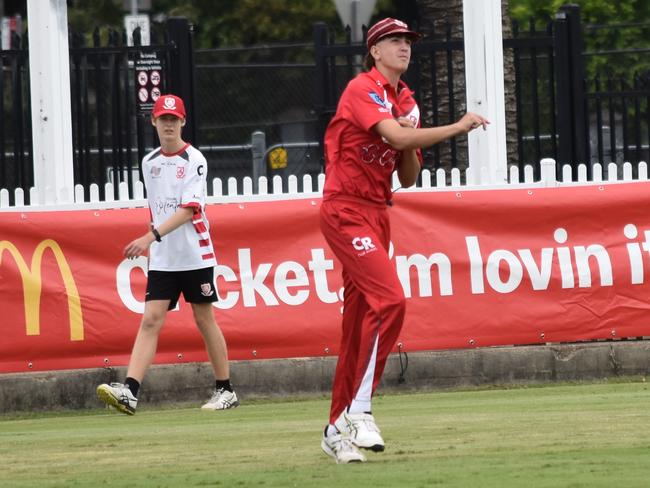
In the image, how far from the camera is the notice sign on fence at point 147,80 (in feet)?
42.8

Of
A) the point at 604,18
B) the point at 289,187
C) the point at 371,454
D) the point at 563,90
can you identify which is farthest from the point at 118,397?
the point at 604,18

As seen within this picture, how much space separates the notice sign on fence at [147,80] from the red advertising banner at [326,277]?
1.06 m

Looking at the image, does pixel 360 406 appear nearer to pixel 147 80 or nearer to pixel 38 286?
pixel 38 286

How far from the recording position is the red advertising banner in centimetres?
1225

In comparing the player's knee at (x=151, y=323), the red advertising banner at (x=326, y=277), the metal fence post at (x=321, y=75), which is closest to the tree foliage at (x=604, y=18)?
the metal fence post at (x=321, y=75)

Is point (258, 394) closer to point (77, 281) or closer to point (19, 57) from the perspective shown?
point (77, 281)

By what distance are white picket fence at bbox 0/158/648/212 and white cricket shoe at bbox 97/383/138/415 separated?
2.20 meters

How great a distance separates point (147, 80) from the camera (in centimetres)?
1307

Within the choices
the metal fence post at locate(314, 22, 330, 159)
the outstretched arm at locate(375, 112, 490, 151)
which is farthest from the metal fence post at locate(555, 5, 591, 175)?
the outstretched arm at locate(375, 112, 490, 151)

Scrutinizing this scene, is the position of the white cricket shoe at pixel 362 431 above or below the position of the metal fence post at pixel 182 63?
below

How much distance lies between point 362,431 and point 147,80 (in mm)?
6016

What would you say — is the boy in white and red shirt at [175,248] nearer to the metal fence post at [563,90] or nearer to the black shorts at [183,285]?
the black shorts at [183,285]

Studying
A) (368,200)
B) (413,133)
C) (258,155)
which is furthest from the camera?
(258,155)

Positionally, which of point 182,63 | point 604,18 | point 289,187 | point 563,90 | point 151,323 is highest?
point 604,18
